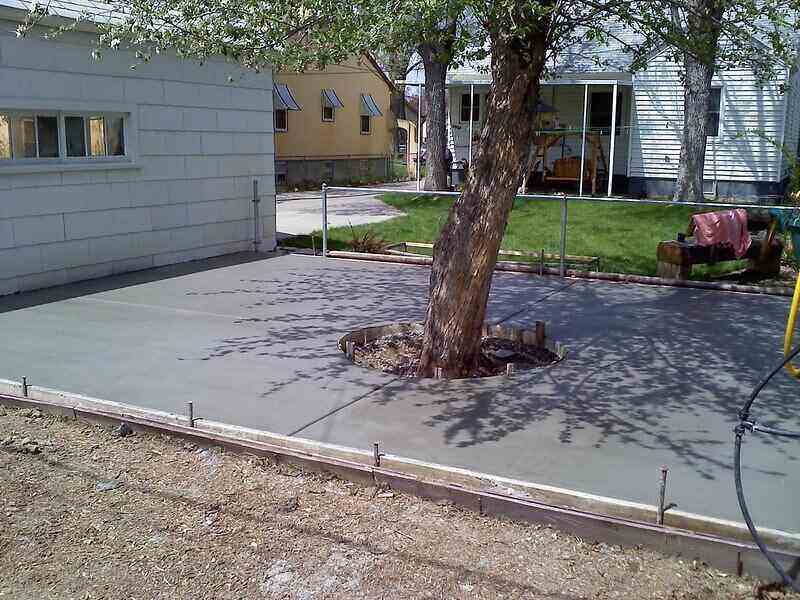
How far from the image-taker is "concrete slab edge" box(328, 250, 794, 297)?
34.1ft

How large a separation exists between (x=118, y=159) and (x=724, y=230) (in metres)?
8.06

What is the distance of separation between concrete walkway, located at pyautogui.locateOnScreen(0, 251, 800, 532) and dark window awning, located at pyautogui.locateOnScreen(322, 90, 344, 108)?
2162 cm

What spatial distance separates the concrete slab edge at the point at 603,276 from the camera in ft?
34.1

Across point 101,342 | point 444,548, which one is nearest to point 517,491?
point 444,548

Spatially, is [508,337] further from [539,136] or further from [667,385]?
[539,136]

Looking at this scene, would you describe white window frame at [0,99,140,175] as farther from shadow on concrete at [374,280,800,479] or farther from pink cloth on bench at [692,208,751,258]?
pink cloth on bench at [692,208,751,258]

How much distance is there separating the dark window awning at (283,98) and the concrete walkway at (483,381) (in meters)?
19.1

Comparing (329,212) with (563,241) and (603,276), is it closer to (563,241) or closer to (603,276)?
(563,241)

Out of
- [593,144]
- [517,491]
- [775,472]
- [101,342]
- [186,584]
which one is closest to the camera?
[186,584]

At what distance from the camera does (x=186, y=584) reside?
149 inches

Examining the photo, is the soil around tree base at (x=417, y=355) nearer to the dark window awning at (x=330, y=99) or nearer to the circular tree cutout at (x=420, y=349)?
the circular tree cutout at (x=420, y=349)

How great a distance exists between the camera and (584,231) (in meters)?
15.5

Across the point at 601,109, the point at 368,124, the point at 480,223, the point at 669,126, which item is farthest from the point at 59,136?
the point at 368,124

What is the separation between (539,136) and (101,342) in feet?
58.3
